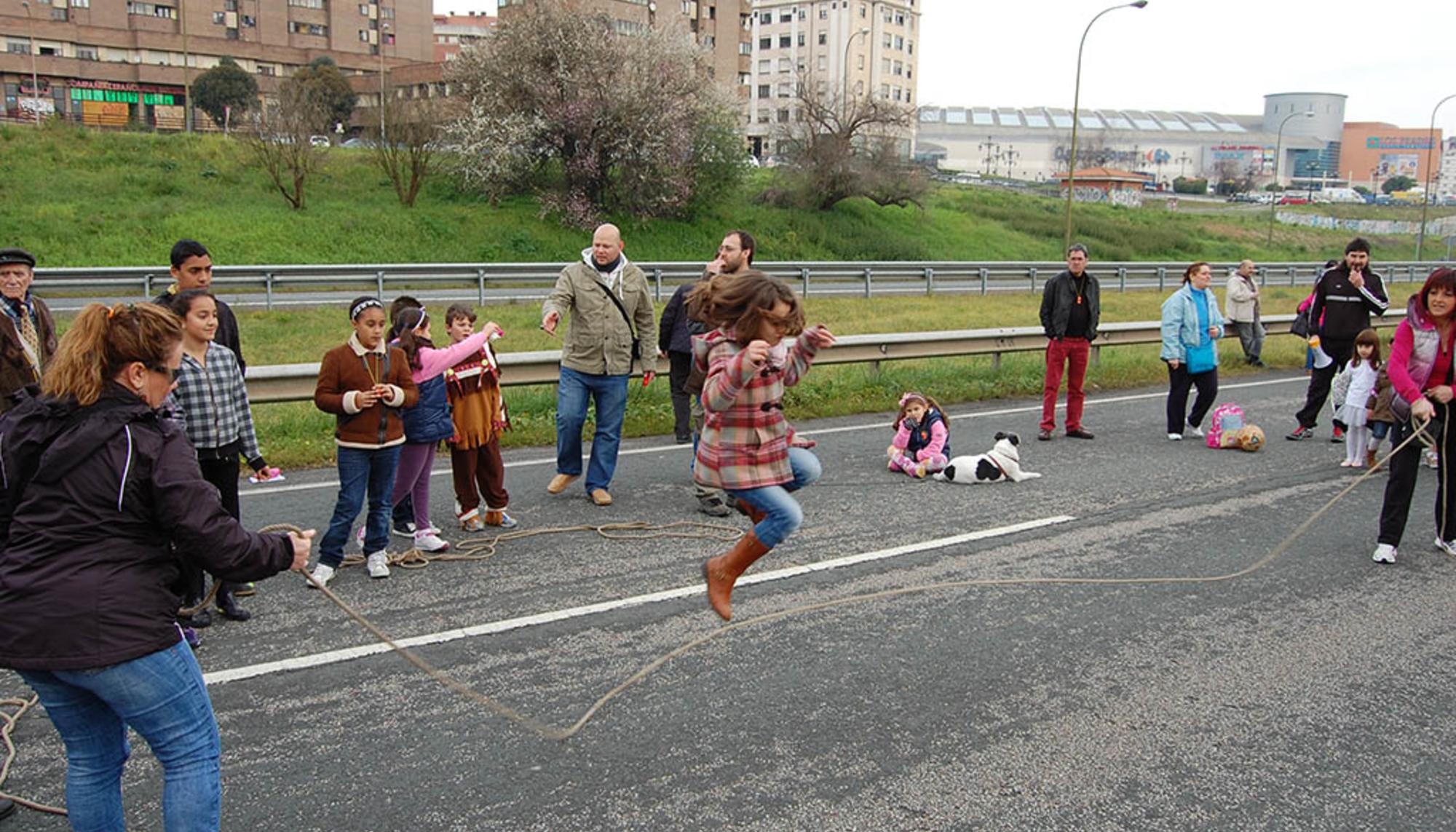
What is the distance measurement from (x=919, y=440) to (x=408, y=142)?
36.7 m

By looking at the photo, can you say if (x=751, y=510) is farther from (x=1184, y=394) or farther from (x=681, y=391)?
(x=1184, y=394)

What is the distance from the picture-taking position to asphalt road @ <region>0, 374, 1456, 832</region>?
4.20m

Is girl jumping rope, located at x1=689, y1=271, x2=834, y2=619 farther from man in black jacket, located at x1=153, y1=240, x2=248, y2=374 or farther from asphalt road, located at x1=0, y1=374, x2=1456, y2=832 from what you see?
man in black jacket, located at x1=153, y1=240, x2=248, y2=374

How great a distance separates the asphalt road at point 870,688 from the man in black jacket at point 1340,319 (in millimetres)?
3984

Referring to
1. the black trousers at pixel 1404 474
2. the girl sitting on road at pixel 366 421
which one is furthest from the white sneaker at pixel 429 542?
the black trousers at pixel 1404 474

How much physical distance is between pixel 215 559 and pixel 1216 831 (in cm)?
363

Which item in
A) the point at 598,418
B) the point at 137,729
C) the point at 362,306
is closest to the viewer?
the point at 137,729

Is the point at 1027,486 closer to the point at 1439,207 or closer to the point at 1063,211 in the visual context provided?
the point at 1063,211

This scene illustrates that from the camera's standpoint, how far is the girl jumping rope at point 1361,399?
34.9 feet

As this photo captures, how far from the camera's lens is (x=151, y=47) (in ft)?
265

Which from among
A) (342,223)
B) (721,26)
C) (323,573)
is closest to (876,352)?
(323,573)

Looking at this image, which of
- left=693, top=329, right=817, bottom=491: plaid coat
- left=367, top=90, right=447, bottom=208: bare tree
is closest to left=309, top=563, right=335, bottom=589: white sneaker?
left=693, top=329, right=817, bottom=491: plaid coat

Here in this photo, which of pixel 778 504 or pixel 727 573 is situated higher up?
pixel 778 504

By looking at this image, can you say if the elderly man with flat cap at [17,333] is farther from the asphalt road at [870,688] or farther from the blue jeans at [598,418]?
the blue jeans at [598,418]
